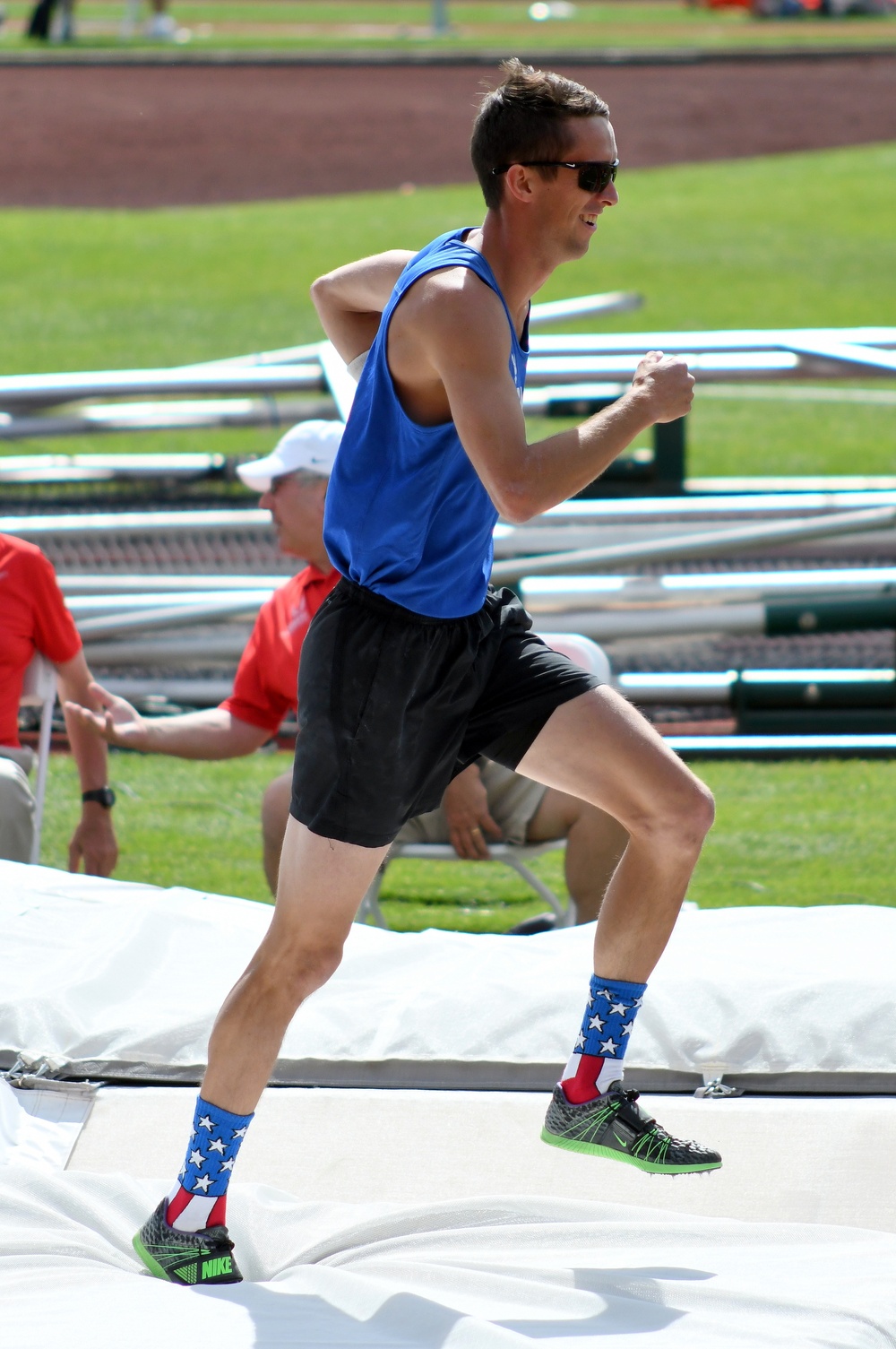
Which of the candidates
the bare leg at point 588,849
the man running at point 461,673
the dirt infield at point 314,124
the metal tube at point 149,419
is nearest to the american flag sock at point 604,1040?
the man running at point 461,673

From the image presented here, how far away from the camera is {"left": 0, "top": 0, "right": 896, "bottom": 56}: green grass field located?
31625 millimetres

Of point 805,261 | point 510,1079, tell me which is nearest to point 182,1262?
point 510,1079

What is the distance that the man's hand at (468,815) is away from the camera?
483 cm

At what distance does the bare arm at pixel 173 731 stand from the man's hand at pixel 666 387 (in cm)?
229

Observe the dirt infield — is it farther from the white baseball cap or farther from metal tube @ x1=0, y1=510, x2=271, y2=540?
the white baseball cap

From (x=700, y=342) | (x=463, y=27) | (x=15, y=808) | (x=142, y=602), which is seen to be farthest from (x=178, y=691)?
(x=463, y=27)

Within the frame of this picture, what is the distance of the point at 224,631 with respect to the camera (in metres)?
7.87

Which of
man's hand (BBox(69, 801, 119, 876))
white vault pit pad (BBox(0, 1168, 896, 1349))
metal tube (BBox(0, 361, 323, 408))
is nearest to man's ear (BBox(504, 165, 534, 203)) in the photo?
white vault pit pad (BBox(0, 1168, 896, 1349))

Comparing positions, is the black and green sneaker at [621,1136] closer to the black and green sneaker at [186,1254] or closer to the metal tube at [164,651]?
the black and green sneaker at [186,1254]

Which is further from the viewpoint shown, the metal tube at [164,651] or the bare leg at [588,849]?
the metal tube at [164,651]

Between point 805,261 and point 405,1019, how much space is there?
1812cm

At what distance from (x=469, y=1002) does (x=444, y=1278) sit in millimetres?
1109

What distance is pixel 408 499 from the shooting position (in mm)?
2900

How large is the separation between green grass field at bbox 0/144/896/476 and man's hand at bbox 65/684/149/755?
867cm
